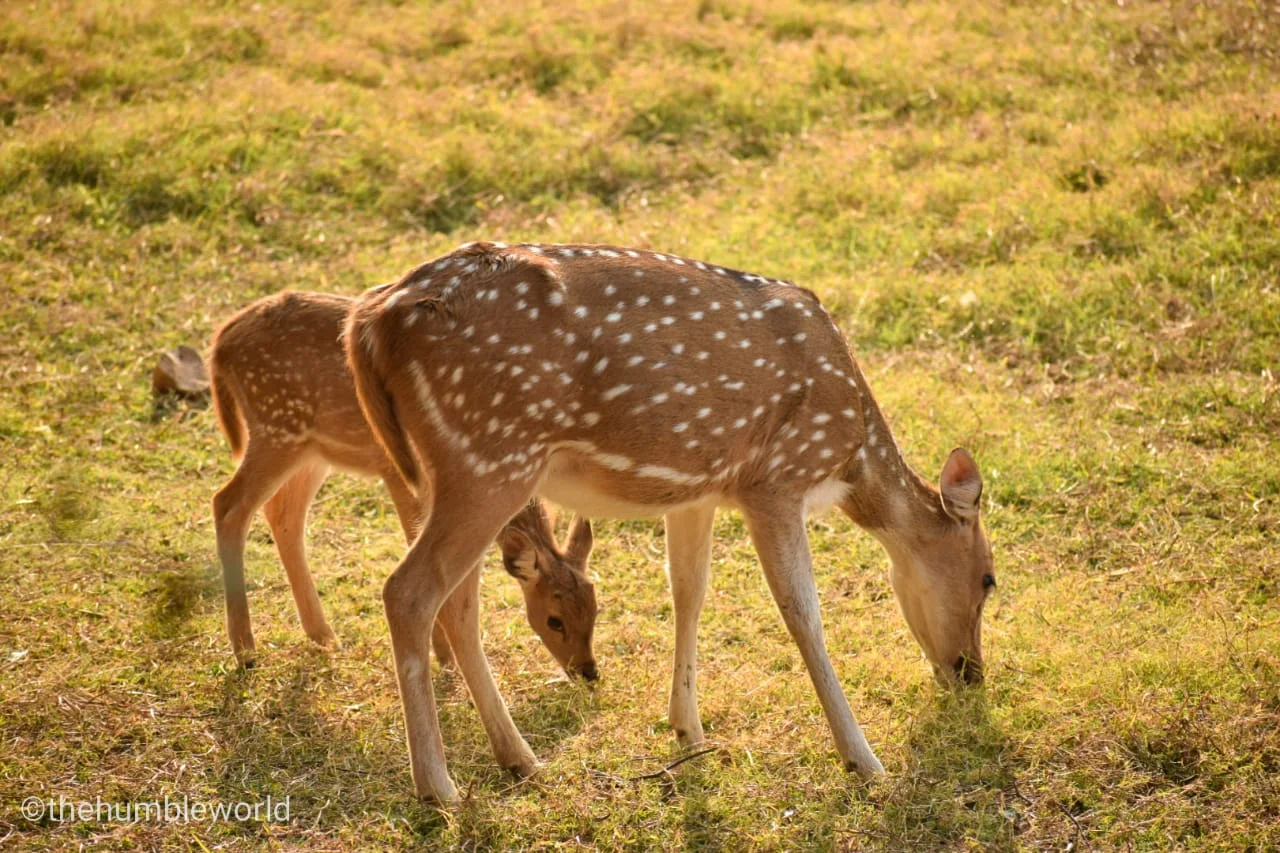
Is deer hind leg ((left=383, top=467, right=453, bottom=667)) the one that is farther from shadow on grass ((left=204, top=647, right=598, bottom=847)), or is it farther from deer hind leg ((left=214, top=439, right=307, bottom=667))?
deer hind leg ((left=214, top=439, right=307, bottom=667))

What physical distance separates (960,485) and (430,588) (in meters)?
2.53

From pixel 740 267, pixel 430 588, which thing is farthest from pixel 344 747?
pixel 740 267

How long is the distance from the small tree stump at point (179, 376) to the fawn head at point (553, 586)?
3.35 metres

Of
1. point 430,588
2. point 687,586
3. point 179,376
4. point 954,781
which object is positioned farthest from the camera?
point 179,376

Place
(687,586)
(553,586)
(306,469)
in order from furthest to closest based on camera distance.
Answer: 1. (306,469)
2. (553,586)
3. (687,586)

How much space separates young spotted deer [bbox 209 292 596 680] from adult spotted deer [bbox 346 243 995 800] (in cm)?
66

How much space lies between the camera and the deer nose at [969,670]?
20.4ft

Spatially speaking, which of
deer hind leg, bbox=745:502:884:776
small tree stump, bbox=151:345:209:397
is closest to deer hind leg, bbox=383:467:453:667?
deer hind leg, bbox=745:502:884:776

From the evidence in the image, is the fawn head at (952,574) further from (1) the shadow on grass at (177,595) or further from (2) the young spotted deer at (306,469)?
(1) the shadow on grass at (177,595)

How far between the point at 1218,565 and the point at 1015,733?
1938mm

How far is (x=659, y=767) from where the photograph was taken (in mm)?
5637

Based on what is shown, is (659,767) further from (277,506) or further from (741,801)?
(277,506)

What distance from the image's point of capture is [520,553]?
6578 millimetres

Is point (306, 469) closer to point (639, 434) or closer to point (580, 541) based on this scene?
point (580, 541)
